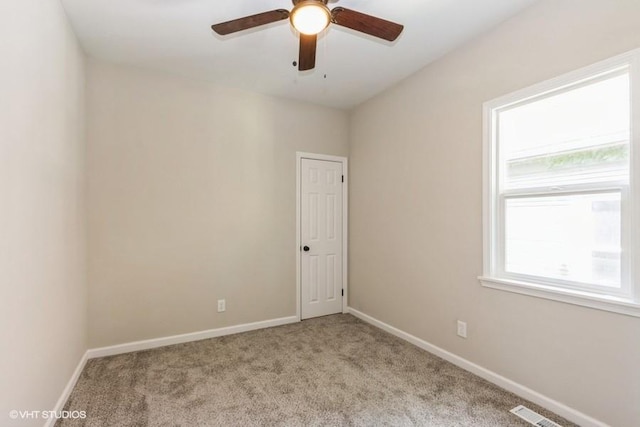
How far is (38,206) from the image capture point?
171 cm

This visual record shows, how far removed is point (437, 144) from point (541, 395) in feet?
6.73

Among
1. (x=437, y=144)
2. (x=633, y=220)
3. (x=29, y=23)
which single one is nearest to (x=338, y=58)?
(x=437, y=144)

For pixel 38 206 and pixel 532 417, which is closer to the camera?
pixel 38 206

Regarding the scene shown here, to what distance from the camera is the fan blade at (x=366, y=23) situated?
170cm

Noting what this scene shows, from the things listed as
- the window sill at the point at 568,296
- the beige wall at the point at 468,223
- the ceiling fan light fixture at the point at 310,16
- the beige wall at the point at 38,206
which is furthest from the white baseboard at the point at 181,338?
the ceiling fan light fixture at the point at 310,16

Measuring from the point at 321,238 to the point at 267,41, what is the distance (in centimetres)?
228

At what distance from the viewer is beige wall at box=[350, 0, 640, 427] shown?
179 centimetres

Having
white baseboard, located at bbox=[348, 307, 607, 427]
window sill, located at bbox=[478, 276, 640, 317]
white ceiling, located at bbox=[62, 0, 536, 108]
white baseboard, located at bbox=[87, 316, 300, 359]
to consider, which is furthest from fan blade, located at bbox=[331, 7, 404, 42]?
white baseboard, located at bbox=[87, 316, 300, 359]

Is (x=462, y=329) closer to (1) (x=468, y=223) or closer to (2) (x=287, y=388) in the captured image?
(1) (x=468, y=223)

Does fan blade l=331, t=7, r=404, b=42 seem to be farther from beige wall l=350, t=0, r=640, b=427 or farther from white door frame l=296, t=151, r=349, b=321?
white door frame l=296, t=151, r=349, b=321

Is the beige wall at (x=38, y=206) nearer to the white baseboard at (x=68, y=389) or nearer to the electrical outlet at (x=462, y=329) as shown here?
the white baseboard at (x=68, y=389)

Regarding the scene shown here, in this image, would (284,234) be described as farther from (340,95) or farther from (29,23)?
(29,23)

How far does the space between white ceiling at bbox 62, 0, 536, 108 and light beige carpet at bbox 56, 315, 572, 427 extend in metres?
2.72

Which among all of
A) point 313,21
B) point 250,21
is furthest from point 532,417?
point 250,21
